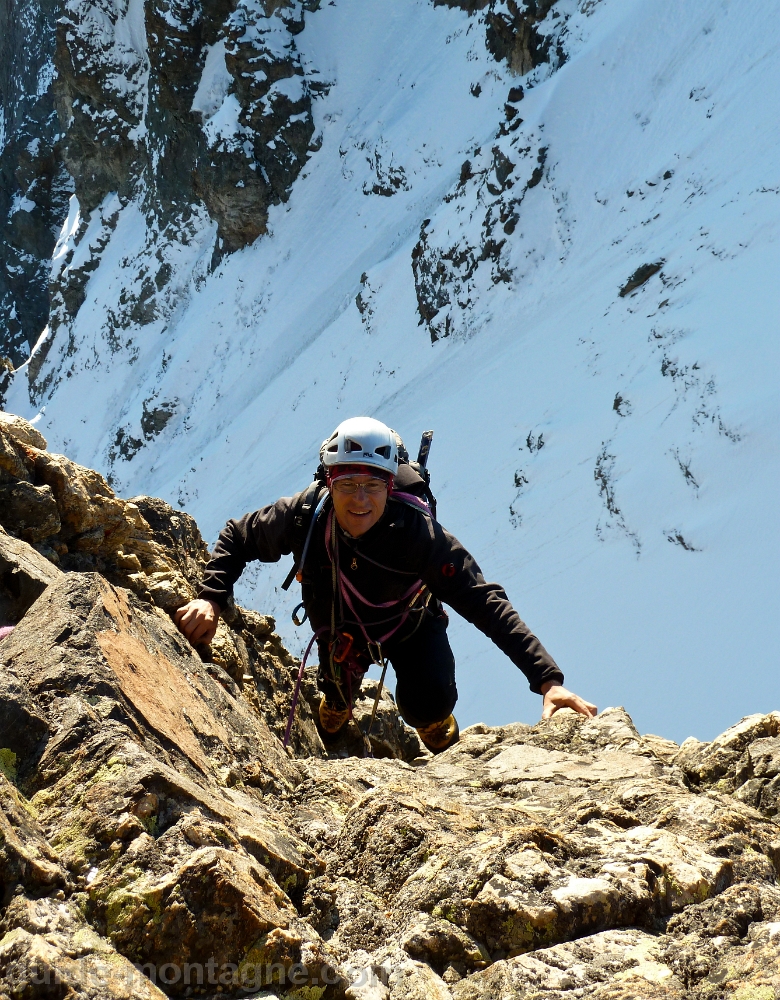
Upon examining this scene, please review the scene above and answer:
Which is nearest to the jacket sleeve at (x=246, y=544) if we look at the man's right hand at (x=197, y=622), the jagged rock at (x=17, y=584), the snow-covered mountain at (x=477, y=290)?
the man's right hand at (x=197, y=622)

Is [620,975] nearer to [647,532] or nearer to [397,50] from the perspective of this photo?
[647,532]

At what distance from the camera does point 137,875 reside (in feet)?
6.35

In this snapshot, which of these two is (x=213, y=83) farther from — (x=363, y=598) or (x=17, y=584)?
(x=17, y=584)

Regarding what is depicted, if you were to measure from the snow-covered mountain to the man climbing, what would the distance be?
7593 mm

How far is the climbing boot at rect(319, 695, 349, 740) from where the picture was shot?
5090 millimetres

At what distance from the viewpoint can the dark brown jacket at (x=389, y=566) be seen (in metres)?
3.80

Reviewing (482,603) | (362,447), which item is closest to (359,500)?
(362,447)

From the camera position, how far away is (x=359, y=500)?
393 cm

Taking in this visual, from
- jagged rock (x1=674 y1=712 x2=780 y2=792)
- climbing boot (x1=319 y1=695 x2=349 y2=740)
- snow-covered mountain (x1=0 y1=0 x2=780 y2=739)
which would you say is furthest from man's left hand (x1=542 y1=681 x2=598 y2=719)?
snow-covered mountain (x1=0 y1=0 x2=780 y2=739)

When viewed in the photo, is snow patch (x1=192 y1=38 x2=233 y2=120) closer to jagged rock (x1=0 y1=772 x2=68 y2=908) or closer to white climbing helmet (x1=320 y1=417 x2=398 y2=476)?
white climbing helmet (x1=320 y1=417 x2=398 y2=476)

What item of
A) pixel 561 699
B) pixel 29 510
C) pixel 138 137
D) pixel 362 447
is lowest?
pixel 29 510

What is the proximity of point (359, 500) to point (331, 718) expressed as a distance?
66.9 inches

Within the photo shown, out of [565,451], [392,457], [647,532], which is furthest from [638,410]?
[392,457]

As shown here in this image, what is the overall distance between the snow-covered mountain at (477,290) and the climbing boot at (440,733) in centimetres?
699
